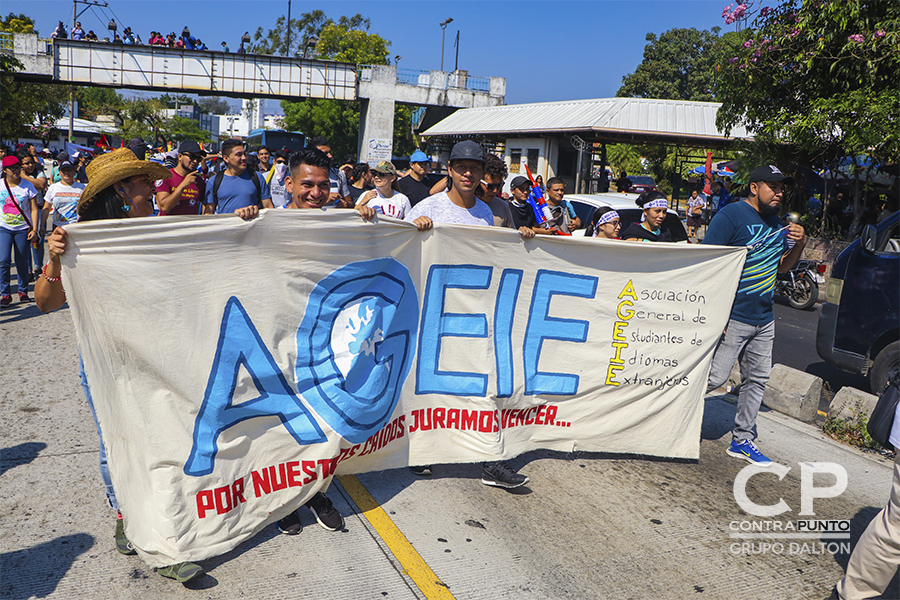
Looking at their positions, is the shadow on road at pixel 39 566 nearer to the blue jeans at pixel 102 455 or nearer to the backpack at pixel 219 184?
the blue jeans at pixel 102 455

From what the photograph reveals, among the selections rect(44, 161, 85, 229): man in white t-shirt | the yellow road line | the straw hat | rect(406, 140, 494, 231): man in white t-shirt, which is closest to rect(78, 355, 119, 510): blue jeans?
the straw hat

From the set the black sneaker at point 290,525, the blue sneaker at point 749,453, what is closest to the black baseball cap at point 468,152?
the black sneaker at point 290,525

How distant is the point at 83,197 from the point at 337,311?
1.34 metres

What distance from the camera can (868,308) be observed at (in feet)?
21.1

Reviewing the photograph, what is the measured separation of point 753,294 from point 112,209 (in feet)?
13.1

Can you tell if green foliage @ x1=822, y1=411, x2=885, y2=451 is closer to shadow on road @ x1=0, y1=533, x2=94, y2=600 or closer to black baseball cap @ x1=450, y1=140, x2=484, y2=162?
black baseball cap @ x1=450, y1=140, x2=484, y2=162

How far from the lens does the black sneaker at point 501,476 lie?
4.14 metres

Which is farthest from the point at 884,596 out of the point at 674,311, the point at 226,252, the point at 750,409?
the point at 226,252

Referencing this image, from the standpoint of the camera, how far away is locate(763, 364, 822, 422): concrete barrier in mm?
5973

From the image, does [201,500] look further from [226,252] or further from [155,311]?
[226,252]

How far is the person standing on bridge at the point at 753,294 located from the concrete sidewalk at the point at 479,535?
19.1 inches

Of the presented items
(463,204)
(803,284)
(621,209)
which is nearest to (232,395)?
(463,204)

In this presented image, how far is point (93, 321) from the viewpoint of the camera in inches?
117

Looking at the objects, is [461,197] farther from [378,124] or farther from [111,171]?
[378,124]
